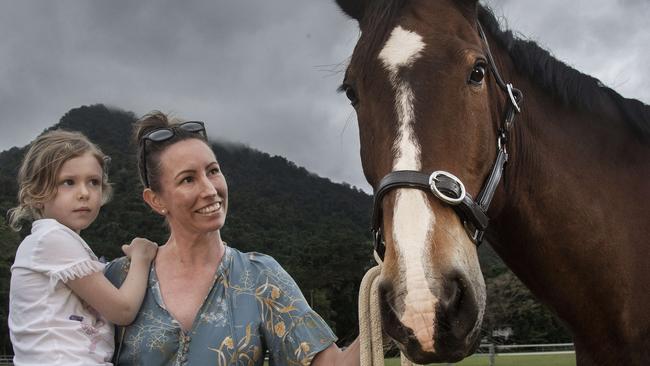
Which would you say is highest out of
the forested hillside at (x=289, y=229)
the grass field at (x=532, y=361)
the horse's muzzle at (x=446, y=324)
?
the forested hillside at (x=289, y=229)

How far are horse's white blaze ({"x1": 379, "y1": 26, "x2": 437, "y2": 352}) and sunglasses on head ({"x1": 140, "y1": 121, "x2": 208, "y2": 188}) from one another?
1.17m

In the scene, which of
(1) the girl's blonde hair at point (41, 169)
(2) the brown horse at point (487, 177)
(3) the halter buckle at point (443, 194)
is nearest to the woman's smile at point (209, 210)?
(1) the girl's blonde hair at point (41, 169)

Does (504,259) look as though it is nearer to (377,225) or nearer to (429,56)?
(377,225)

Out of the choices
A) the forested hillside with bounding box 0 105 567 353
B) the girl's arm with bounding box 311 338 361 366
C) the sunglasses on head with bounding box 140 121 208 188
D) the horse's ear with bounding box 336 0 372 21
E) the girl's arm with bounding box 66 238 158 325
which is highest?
the forested hillside with bounding box 0 105 567 353

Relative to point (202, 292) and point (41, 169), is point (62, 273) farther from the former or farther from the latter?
point (202, 292)

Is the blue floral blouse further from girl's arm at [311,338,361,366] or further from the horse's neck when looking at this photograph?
the horse's neck

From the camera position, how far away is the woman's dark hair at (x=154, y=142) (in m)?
3.04

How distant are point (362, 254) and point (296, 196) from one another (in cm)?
2264

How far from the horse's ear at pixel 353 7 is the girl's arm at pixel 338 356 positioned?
1.71m

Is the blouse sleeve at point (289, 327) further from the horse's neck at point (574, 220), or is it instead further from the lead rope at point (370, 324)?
the horse's neck at point (574, 220)

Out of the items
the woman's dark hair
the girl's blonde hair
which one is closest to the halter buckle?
the woman's dark hair

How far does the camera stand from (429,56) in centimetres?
238

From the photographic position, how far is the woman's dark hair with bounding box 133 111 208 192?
9.98 feet

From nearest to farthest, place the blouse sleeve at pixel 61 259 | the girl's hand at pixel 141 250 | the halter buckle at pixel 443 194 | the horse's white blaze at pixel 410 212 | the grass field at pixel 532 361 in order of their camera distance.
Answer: the horse's white blaze at pixel 410 212 → the halter buckle at pixel 443 194 → the blouse sleeve at pixel 61 259 → the girl's hand at pixel 141 250 → the grass field at pixel 532 361
